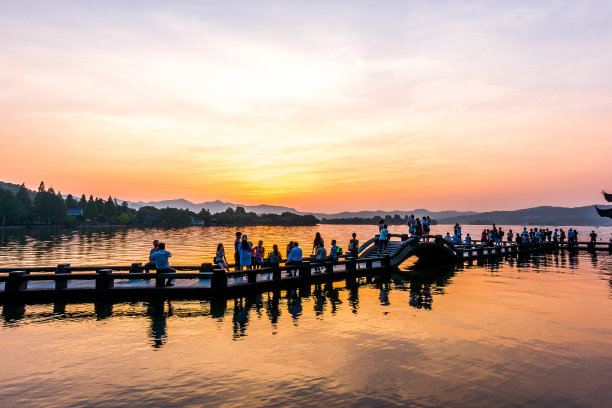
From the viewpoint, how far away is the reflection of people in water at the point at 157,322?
11116 millimetres

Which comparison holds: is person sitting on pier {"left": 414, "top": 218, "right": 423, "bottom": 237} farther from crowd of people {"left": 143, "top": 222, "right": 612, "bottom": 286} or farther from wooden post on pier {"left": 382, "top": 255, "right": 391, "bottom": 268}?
wooden post on pier {"left": 382, "top": 255, "right": 391, "bottom": 268}

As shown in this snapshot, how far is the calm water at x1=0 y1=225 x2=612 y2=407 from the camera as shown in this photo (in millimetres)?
7855

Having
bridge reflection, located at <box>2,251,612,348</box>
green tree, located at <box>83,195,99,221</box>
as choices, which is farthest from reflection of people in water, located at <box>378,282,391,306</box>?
green tree, located at <box>83,195,99,221</box>

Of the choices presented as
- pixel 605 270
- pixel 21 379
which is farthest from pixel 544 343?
pixel 605 270

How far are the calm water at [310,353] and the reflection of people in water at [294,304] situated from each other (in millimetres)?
96

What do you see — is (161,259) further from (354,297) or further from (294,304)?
(354,297)

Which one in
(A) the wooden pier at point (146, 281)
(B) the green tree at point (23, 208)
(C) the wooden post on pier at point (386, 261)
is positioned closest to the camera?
(A) the wooden pier at point (146, 281)

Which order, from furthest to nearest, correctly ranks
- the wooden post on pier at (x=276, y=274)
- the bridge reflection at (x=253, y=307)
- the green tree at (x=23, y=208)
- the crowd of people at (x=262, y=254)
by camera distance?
the green tree at (x=23, y=208)
the wooden post on pier at (x=276, y=274)
the crowd of people at (x=262, y=254)
the bridge reflection at (x=253, y=307)

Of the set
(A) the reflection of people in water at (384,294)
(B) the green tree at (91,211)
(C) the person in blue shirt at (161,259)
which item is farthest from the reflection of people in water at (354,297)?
(B) the green tree at (91,211)

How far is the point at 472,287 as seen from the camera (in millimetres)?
21859

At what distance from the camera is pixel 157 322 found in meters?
13.0

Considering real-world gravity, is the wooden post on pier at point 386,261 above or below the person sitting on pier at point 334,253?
below

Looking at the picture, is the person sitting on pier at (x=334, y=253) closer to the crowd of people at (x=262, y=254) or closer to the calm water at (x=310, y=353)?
the crowd of people at (x=262, y=254)

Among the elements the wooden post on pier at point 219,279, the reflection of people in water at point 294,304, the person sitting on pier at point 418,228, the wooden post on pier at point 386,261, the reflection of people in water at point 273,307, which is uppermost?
the person sitting on pier at point 418,228
